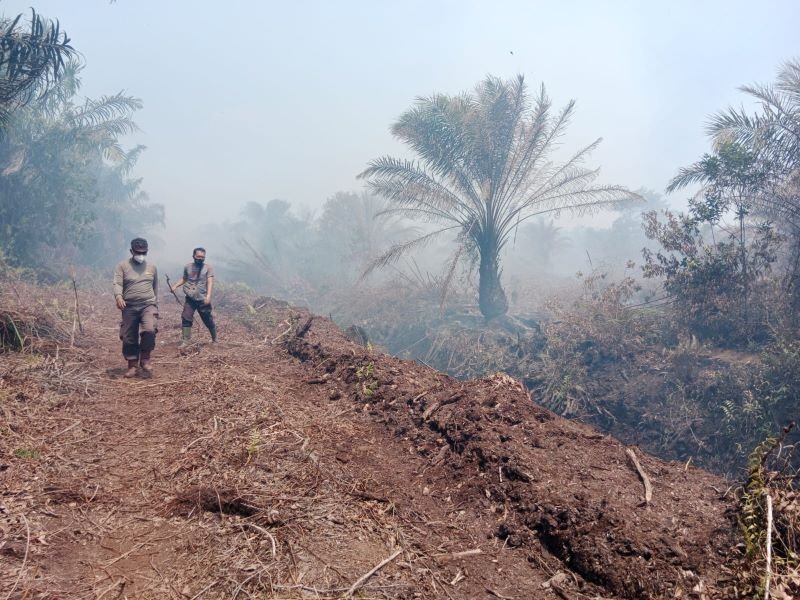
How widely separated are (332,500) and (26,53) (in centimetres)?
993

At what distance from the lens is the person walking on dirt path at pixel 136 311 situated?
601 cm

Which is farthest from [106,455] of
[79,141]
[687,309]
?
[79,141]

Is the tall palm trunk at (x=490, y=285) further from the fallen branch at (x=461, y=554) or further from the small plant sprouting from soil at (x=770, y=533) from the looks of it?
the fallen branch at (x=461, y=554)

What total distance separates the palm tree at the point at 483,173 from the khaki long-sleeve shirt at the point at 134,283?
8176mm

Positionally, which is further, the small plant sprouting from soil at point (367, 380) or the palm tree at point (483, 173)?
the palm tree at point (483, 173)

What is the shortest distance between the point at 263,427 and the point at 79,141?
63.3 ft

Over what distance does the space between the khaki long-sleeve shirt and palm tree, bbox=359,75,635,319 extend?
818cm

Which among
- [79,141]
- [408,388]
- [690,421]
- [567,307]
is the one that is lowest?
[690,421]

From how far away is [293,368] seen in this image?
695 cm

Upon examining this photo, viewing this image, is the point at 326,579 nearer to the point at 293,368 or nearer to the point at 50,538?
the point at 50,538

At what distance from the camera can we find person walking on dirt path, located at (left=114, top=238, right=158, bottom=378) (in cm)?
601

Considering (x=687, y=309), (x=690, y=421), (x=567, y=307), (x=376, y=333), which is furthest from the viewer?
(x=376, y=333)

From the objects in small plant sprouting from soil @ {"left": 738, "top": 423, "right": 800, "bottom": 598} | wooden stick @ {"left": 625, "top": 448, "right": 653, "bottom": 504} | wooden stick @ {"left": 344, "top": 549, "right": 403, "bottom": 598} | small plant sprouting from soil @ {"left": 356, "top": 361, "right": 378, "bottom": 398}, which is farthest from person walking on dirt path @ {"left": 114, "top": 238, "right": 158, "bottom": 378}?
small plant sprouting from soil @ {"left": 738, "top": 423, "right": 800, "bottom": 598}

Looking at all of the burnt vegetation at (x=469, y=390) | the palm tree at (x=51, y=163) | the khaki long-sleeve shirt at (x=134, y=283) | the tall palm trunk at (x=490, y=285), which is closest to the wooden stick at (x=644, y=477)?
the burnt vegetation at (x=469, y=390)
